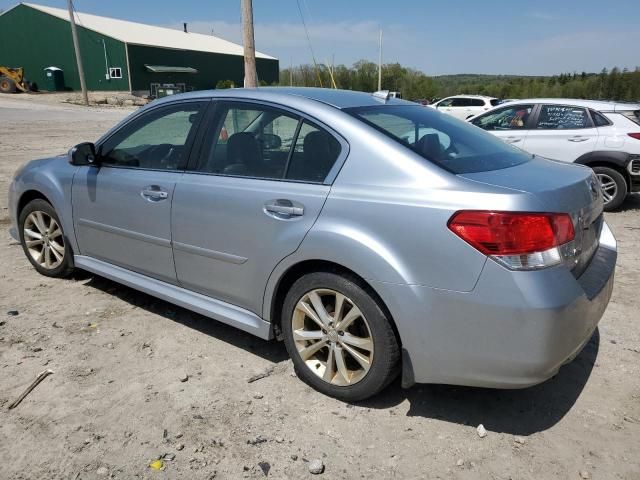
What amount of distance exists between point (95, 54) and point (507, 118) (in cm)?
4372

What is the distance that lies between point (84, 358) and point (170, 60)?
49.2 m

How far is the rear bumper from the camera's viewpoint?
224cm

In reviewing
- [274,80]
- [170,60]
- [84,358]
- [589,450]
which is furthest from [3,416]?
[274,80]

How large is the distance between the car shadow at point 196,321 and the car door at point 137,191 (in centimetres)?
44

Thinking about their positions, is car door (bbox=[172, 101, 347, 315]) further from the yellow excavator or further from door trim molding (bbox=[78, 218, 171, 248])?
the yellow excavator

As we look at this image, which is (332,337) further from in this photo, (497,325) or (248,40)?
(248,40)

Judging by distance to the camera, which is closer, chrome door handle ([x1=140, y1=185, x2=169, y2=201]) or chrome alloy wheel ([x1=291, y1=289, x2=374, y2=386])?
chrome alloy wheel ([x1=291, y1=289, x2=374, y2=386])

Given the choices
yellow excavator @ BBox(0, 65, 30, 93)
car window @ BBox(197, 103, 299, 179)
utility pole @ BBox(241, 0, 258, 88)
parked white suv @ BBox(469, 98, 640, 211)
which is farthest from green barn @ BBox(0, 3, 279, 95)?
car window @ BBox(197, 103, 299, 179)

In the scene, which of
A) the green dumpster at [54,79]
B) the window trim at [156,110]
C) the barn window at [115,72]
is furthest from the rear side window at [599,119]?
the green dumpster at [54,79]

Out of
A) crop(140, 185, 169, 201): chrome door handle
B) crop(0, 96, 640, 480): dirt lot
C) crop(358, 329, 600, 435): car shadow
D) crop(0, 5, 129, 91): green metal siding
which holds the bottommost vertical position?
crop(358, 329, 600, 435): car shadow

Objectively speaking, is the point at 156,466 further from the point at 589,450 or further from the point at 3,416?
the point at 589,450

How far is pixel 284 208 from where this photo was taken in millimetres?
2826

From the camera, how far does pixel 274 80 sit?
62.2 m

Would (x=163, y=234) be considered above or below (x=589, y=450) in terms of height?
above
